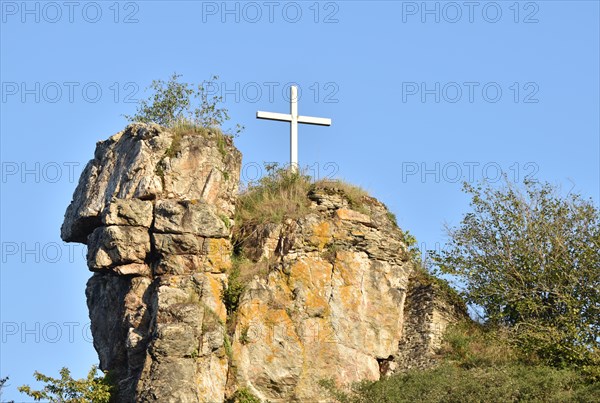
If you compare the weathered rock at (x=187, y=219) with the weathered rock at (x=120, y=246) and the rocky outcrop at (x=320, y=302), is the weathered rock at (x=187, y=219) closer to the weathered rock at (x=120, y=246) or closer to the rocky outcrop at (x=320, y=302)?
the weathered rock at (x=120, y=246)

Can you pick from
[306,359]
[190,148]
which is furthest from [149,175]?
[306,359]

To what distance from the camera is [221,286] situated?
33.3m

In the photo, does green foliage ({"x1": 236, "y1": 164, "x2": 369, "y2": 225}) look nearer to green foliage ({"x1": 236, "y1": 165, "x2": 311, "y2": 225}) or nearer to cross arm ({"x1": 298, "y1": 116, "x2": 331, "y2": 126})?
green foliage ({"x1": 236, "y1": 165, "x2": 311, "y2": 225})

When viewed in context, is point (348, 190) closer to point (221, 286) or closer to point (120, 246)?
point (221, 286)

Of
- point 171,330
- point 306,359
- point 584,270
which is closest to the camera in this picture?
point 171,330

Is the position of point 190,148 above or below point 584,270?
above

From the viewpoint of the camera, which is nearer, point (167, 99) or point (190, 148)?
point (190, 148)

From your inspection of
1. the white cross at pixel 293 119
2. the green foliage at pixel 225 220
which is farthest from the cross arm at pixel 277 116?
the green foliage at pixel 225 220

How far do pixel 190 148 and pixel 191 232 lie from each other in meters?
2.52

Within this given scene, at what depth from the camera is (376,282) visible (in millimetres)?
35344

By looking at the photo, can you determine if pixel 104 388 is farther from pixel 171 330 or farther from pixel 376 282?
pixel 376 282

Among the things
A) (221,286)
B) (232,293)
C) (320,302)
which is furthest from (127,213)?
(320,302)

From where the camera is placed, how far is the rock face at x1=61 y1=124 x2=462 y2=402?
3194 centimetres

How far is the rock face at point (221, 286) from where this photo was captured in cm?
3194
